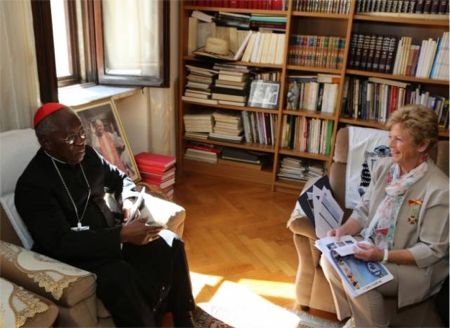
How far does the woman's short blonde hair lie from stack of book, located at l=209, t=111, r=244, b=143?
1755mm

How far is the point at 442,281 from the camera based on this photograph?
1.51 meters

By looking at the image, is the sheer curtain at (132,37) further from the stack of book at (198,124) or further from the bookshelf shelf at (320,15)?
the bookshelf shelf at (320,15)

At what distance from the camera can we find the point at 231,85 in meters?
3.10

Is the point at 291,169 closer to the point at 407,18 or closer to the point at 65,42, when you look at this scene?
the point at 407,18

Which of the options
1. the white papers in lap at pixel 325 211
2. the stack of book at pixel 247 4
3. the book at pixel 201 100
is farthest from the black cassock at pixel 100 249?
the stack of book at pixel 247 4

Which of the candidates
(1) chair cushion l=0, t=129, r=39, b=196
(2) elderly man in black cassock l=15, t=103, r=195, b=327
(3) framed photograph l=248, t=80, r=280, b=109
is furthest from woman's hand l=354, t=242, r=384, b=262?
(3) framed photograph l=248, t=80, r=280, b=109

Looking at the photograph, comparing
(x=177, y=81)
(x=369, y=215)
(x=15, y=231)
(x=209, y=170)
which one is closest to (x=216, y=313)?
(x=369, y=215)

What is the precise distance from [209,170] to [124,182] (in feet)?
5.08

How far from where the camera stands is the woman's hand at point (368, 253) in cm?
154

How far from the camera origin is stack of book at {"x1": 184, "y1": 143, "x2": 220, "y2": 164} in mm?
3377

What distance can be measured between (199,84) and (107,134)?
0.94 meters

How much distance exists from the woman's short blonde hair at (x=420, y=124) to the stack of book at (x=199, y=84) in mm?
1813

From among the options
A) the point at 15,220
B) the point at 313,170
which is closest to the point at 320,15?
the point at 313,170

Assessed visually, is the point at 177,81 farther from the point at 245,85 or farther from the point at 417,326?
the point at 417,326
